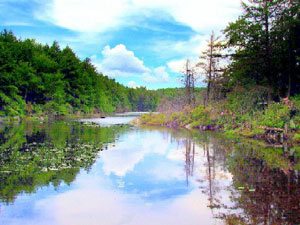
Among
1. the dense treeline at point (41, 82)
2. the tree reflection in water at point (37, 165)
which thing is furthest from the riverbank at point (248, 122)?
the dense treeline at point (41, 82)

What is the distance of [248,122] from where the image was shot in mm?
26203

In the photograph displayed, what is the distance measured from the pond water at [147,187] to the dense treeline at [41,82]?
35.7 m

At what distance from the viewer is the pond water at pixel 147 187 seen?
24.2 feet

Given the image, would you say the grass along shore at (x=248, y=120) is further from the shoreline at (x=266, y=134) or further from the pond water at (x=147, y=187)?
the pond water at (x=147, y=187)

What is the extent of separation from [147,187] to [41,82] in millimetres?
52434

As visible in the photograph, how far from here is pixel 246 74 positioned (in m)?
30.1

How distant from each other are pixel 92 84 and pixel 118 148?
78379 millimetres

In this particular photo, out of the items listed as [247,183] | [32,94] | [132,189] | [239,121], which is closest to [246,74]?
[239,121]

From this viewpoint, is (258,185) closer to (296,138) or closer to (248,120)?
(296,138)

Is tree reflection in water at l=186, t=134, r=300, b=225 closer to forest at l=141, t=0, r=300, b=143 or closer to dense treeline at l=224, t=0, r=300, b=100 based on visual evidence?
forest at l=141, t=0, r=300, b=143

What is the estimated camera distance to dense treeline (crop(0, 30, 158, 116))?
48562 mm

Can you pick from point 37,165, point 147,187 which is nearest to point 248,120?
point 147,187

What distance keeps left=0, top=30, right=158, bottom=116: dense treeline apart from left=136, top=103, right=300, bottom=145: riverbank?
83.5ft

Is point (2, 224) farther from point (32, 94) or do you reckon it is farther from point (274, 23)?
point (32, 94)
